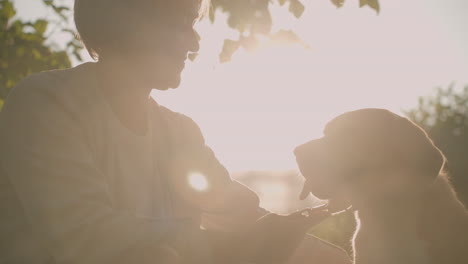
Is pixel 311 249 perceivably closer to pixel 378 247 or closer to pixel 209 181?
pixel 378 247

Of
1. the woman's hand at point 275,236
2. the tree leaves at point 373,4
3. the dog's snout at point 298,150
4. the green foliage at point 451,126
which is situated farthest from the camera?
the green foliage at point 451,126

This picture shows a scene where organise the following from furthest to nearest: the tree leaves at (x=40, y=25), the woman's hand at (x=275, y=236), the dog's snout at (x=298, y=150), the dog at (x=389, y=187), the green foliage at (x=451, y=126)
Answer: the green foliage at (x=451, y=126)
the tree leaves at (x=40, y=25)
the dog's snout at (x=298, y=150)
the dog at (x=389, y=187)
the woman's hand at (x=275, y=236)

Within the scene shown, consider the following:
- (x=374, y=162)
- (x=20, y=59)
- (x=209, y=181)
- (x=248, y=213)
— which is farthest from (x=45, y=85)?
(x=20, y=59)

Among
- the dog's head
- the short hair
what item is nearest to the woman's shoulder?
the short hair

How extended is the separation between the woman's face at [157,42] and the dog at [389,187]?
1.42m

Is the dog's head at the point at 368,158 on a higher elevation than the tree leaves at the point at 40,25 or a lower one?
lower

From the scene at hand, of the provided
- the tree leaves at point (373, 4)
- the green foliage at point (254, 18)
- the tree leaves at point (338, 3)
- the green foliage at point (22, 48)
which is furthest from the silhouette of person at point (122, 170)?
the green foliage at point (22, 48)

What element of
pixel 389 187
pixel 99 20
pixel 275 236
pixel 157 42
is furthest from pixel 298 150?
pixel 99 20

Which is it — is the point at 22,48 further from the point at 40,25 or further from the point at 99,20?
the point at 99,20

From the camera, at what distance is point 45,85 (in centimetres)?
249

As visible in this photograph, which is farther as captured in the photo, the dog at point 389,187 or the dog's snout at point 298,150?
the dog's snout at point 298,150

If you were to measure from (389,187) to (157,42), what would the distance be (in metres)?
2.06

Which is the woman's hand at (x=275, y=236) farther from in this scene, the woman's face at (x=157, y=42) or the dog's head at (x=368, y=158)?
the woman's face at (x=157, y=42)

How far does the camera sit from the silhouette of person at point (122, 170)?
220cm
